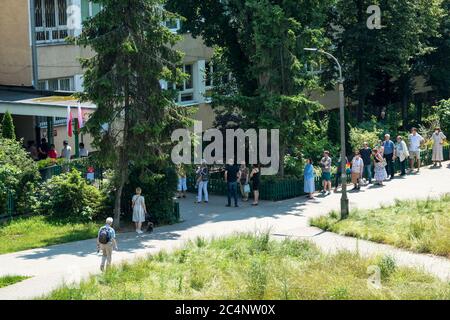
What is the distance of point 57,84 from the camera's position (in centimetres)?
3822

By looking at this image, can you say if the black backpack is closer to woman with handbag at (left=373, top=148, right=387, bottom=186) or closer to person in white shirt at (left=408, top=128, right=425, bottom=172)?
woman with handbag at (left=373, top=148, right=387, bottom=186)

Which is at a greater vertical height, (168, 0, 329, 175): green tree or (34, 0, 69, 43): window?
(34, 0, 69, 43): window

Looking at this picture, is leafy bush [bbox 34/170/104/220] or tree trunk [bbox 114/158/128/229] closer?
tree trunk [bbox 114/158/128/229]

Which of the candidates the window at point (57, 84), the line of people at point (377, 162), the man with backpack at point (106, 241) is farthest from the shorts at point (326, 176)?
the window at point (57, 84)

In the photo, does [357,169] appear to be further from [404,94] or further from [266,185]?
[404,94]

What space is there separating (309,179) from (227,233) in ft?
22.2

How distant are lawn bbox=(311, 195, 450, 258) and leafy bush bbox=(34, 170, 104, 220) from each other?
7267mm

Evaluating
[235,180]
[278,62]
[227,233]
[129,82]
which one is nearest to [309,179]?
[235,180]

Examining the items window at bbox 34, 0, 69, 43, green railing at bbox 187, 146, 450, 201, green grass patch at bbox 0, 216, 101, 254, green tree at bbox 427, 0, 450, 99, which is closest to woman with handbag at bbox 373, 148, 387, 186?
green railing at bbox 187, 146, 450, 201

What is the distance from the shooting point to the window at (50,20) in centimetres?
3734

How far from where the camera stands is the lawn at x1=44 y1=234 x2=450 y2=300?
1734cm

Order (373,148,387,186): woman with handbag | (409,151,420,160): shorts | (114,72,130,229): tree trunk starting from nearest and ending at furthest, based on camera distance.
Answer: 1. (114,72,130,229): tree trunk
2. (373,148,387,186): woman with handbag
3. (409,151,420,160): shorts

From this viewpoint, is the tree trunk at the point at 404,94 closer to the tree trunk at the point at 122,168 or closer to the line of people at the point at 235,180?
the line of people at the point at 235,180

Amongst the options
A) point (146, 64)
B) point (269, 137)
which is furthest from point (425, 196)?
point (146, 64)
